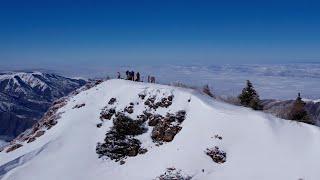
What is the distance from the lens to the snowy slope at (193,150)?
41344mm

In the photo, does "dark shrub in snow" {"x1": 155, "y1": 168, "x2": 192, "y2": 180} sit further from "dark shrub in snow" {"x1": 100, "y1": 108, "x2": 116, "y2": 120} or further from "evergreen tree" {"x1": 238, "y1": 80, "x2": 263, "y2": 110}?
"evergreen tree" {"x1": 238, "y1": 80, "x2": 263, "y2": 110}

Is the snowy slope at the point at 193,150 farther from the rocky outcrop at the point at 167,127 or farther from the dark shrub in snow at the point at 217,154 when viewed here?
the rocky outcrop at the point at 167,127

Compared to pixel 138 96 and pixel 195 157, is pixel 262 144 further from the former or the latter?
pixel 138 96

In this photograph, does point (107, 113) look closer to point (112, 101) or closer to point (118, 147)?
point (112, 101)

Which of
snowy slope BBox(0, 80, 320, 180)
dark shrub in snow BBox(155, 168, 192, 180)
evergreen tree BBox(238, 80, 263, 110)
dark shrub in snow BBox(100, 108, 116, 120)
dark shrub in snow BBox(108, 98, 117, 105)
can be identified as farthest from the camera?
evergreen tree BBox(238, 80, 263, 110)

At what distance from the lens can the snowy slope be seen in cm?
4134

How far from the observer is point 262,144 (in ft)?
143

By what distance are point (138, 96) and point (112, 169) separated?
41.6 feet

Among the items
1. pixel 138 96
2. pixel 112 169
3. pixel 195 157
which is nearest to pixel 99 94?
pixel 138 96

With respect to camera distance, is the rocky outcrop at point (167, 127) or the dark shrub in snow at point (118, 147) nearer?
the dark shrub in snow at point (118, 147)

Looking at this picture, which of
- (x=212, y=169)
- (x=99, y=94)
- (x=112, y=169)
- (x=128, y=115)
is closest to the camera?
(x=212, y=169)

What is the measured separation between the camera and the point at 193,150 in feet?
147

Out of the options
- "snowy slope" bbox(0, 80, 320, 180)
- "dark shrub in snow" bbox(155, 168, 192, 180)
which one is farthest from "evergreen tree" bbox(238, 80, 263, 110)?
"dark shrub in snow" bbox(155, 168, 192, 180)

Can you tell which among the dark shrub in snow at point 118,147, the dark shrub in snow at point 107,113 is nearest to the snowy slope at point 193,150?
the dark shrub in snow at point 107,113
